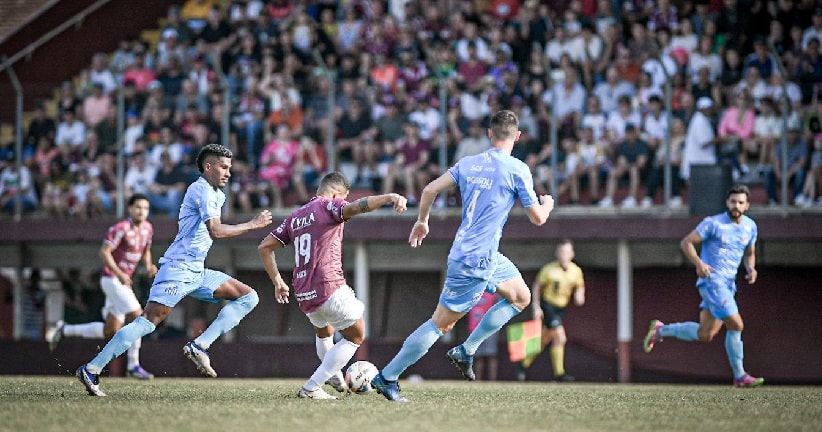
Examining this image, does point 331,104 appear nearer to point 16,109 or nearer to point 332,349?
point 16,109

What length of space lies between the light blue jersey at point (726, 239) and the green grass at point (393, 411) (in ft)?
7.81

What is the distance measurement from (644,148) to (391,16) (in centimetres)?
613

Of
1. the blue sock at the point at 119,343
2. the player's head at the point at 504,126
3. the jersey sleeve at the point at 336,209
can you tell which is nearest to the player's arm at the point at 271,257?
the jersey sleeve at the point at 336,209

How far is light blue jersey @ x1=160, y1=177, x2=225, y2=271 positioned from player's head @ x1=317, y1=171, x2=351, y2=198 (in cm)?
111

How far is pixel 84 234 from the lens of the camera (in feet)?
70.1

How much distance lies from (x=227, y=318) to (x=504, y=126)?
328 cm

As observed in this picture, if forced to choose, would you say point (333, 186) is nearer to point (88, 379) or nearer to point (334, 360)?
point (334, 360)

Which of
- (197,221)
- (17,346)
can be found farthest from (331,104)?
(197,221)

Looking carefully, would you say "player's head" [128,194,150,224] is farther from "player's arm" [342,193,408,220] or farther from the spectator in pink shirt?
the spectator in pink shirt

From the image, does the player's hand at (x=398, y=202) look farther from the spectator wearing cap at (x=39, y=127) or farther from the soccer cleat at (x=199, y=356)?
the spectator wearing cap at (x=39, y=127)

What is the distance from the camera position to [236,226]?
1112 centimetres

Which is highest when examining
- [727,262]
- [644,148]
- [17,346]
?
[644,148]

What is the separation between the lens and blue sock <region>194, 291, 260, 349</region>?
38.6 feet

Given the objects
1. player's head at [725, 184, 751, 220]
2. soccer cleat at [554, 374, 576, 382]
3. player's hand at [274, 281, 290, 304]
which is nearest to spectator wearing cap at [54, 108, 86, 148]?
soccer cleat at [554, 374, 576, 382]
